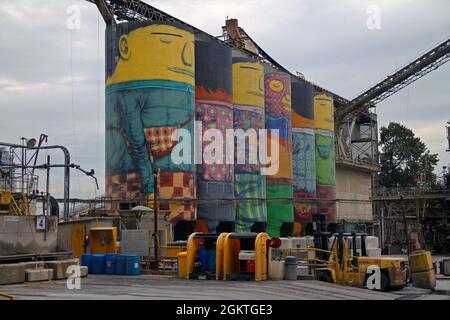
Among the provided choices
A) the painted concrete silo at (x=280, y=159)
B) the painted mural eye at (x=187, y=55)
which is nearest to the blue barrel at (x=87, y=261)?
the painted mural eye at (x=187, y=55)

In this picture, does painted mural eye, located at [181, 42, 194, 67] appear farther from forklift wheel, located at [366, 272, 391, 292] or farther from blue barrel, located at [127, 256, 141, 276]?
forklift wheel, located at [366, 272, 391, 292]

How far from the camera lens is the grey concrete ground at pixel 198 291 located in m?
21.7

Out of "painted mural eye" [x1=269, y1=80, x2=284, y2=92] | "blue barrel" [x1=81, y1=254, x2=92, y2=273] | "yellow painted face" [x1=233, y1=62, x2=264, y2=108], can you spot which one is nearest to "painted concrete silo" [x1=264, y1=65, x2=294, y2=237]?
"painted mural eye" [x1=269, y1=80, x2=284, y2=92]

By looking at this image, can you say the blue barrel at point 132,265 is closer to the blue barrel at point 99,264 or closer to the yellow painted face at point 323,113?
the blue barrel at point 99,264

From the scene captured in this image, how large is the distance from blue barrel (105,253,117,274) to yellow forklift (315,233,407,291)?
425 inches

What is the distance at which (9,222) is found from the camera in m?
28.8

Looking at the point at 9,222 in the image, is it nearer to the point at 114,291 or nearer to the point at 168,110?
the point at 114,291

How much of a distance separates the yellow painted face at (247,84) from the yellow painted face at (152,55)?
10200 millimetres

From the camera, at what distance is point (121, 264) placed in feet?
106

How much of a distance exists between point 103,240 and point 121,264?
4.50 meters

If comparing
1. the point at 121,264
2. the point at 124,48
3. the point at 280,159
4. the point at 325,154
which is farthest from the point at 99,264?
the point at 325,154

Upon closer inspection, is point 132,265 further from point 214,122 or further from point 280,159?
point 280,159
